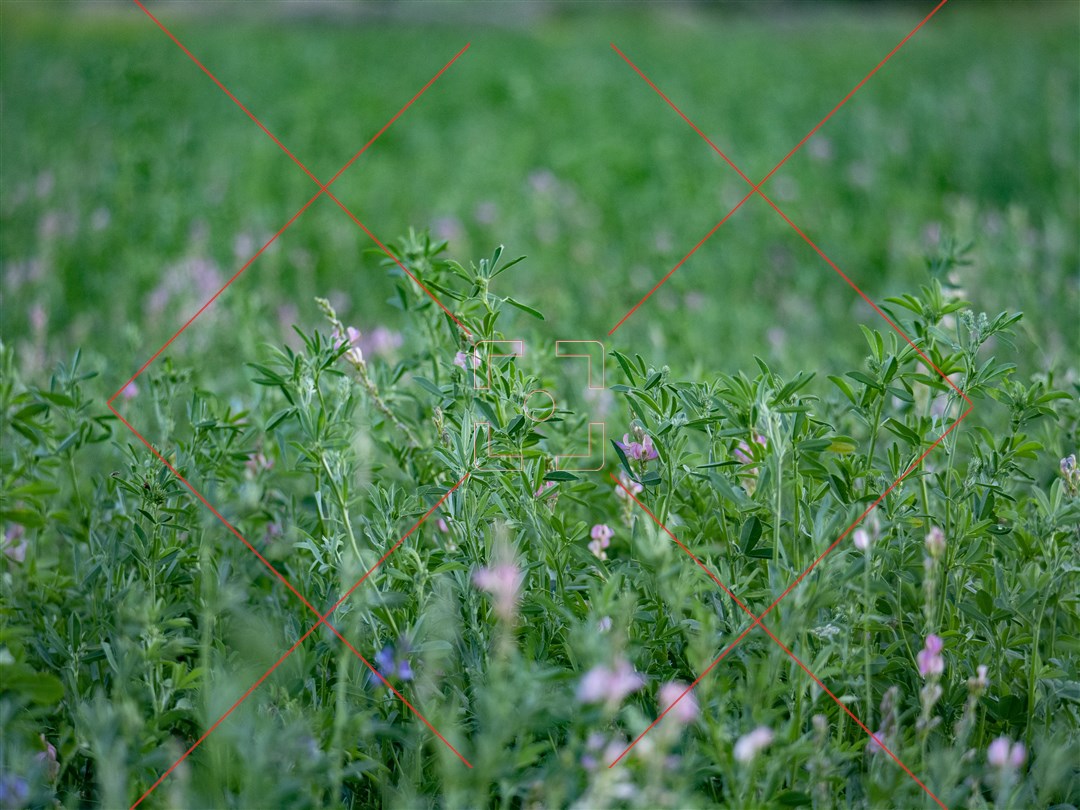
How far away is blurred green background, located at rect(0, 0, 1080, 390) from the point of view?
12.9 feet

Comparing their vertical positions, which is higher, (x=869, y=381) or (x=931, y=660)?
(x=869, y=381)

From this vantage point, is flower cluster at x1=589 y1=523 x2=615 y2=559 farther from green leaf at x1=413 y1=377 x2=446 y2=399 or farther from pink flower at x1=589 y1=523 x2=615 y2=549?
green leaf at x1=413 y1=377 x2=446 y2=399

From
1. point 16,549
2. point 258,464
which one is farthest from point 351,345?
point 16,549

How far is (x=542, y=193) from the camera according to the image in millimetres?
5172

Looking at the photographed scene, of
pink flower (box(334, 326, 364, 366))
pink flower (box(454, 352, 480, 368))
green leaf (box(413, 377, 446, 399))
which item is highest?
pink flower (box(334, 326, 364, 366))

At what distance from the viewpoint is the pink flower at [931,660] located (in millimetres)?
1606

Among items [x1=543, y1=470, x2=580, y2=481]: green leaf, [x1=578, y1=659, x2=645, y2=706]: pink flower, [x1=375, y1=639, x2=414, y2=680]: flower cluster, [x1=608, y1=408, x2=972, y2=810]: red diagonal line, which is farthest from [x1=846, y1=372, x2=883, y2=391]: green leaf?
[x1=375, y1=639, x2=414, y2=680]: flower cluster

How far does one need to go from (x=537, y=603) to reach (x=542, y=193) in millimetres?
3532

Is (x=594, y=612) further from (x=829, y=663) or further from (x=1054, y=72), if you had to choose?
(x=1054, y=72)

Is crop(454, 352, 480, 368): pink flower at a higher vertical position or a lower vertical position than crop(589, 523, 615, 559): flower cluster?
higher

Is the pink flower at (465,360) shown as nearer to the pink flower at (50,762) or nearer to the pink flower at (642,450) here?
the pink flower at (642,450)

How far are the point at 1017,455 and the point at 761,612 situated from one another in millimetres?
579

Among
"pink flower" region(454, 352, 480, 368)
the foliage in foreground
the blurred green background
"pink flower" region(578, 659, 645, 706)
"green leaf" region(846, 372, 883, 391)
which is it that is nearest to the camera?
"pink flower" region(578, 659, 645, 706)

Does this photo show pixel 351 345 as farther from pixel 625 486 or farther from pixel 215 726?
pixel 215 726
